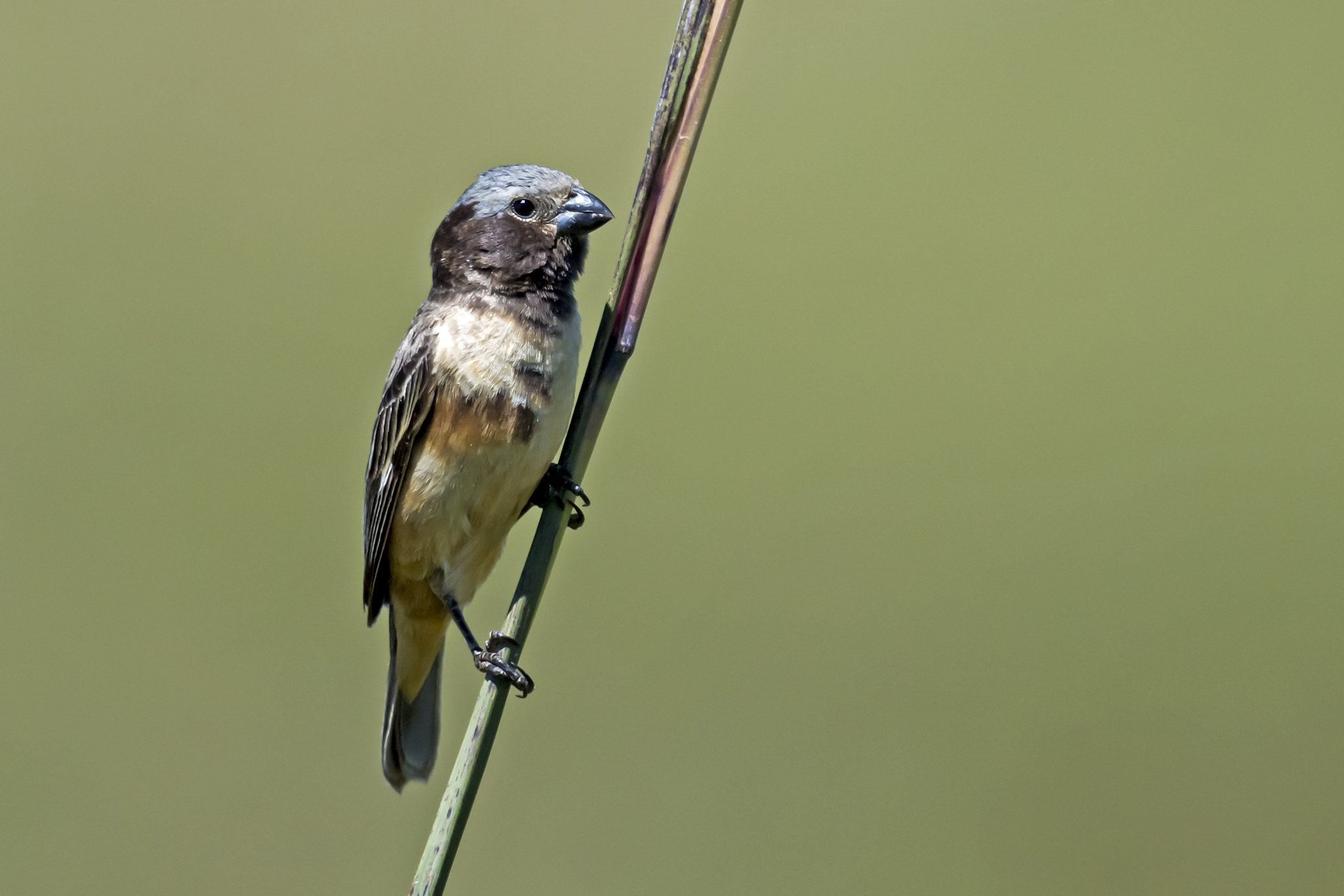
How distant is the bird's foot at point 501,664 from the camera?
2.29 meters

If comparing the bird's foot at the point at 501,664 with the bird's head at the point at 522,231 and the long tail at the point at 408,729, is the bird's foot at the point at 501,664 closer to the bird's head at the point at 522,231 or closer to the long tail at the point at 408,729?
the long tail at the point at 408,729

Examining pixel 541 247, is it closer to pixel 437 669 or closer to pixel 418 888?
pixel 437 669

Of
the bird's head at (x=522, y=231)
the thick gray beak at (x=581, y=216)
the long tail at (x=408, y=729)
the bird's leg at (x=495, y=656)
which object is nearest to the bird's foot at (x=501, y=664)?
the bird's leg at (x=495, y=656)

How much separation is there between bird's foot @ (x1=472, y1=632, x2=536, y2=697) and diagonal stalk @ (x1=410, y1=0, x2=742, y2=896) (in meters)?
0.02

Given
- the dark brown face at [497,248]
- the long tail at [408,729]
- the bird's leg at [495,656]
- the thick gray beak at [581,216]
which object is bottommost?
the long tail at [408,729]

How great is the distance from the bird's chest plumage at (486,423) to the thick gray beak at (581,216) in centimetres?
24

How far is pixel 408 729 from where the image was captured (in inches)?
142

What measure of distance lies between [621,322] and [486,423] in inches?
31.8

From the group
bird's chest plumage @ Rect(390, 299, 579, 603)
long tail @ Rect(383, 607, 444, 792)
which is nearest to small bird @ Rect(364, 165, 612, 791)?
bird's chest plumage @ Rect(390, 299, 579, 603)

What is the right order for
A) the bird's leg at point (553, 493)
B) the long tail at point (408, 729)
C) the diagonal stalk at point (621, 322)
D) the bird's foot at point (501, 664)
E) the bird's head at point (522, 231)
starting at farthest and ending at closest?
the long tail at point (408, 729) < the bird's head at point (522, 231) < the bird's leg at point (553, 493) < the bird's foot at point (501, 664) < the diagonal stalk at point (621, 322)

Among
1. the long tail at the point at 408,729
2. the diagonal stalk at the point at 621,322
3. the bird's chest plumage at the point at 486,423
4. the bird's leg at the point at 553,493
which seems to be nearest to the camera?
the diagonal stalk at the point at 621,322

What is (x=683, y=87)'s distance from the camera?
2082mm

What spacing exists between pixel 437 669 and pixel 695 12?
7.65 ft

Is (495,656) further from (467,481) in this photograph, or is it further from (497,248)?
(497,248)
